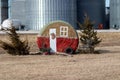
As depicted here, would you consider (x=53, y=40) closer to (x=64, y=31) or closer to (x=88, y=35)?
(x=64, y=31)

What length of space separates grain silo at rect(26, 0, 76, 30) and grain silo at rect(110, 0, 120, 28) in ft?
31.4

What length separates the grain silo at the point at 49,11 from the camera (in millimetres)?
93688

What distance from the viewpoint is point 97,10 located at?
102938 millimetres

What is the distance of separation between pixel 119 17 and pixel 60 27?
2558 inches

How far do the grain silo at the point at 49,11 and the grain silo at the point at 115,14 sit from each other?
958 cm

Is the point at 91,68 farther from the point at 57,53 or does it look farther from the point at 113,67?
the point at 57,53

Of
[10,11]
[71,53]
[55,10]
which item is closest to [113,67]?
[71,53]

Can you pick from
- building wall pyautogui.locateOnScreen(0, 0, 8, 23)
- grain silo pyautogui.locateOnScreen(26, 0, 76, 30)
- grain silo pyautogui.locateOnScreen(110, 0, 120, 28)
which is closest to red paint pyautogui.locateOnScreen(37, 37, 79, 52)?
grain silo pyautogui.locateOnScreen(26, 0, 76, 30)

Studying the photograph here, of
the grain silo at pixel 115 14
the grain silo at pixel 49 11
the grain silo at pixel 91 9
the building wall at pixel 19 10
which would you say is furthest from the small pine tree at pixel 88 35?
the building wall at pixel 19 10

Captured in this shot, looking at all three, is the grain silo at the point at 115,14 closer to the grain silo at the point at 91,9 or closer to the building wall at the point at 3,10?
the grain silo at the point at 91,9

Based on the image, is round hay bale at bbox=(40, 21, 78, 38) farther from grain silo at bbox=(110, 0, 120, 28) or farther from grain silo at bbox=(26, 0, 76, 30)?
grain silo at bbox=(110, 0, 120, 28)

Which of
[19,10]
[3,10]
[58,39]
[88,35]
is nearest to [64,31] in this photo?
[58,39]

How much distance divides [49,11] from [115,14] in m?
16.1

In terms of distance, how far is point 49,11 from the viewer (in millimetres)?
94312
